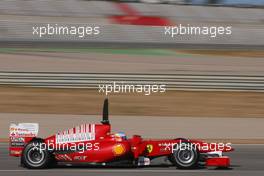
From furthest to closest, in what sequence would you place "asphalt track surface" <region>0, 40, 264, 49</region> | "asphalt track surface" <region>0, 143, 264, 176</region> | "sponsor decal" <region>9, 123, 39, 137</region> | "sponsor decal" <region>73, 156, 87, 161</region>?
"asphalt track surface" <region>0, 40, 264, 49</region>, "sponsor decal" <region>9, 123, 39, 137</region>, "sponsor decal" <region>73, 156, 87, 161</region>, "asphalt track surface" <region>0, 143, 264, 176</region>

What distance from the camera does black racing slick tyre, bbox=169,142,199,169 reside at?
424 inches

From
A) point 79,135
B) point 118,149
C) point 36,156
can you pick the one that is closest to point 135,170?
point 118,149

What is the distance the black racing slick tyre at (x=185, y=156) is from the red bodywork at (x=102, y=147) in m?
0.10

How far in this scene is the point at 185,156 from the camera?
35.7 feet

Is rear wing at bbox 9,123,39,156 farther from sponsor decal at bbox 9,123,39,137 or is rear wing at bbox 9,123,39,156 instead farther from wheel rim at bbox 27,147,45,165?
wheel rim at bbox 27,147,45,165

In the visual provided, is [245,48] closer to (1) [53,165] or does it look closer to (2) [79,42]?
(2) [79,42]

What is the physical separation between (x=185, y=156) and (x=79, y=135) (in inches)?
69.7

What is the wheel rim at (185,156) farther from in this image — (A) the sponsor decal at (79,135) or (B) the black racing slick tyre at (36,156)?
(B) the black racing slick tyre at (36,156)

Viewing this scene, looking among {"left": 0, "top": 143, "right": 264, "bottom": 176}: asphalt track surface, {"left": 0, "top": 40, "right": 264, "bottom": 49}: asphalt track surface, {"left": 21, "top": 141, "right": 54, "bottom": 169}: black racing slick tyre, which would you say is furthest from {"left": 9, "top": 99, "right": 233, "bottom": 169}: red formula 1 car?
{"left": 0, "top": 40, "right": 264, "bottom": 49}: asphalt track surface

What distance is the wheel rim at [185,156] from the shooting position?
1080cm

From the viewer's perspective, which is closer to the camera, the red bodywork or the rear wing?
the red bodywork

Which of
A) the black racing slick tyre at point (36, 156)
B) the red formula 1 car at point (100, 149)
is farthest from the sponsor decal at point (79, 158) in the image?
the black racing slick tyre at point (36, 156)

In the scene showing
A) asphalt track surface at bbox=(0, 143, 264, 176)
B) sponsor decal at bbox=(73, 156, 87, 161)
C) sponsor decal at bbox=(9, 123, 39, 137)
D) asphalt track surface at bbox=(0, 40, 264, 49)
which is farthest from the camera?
asphalt track surface at bbox=(0, 40, 264, 49)

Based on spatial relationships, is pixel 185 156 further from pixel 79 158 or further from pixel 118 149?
pixel 79 158
